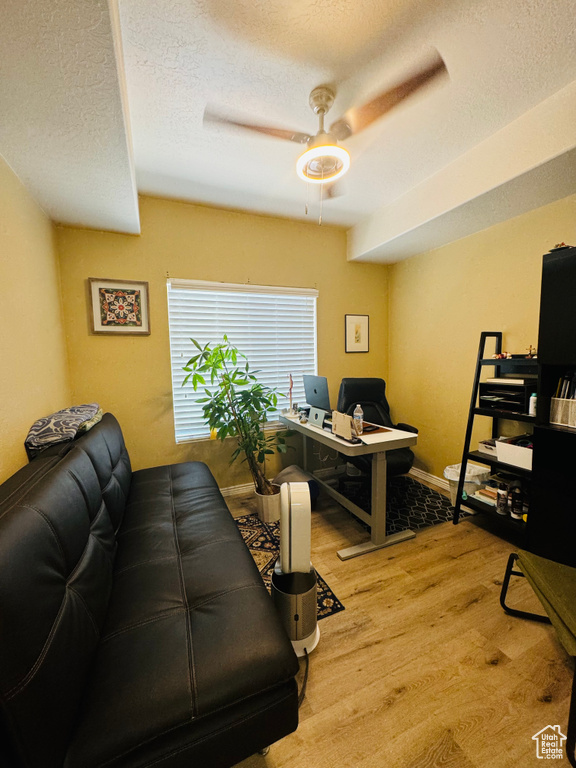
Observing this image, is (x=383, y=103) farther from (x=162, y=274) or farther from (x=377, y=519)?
(x=377, y=519)

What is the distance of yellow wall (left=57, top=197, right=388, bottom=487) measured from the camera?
2.43m

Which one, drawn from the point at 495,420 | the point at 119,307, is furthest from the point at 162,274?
the point at 495,420

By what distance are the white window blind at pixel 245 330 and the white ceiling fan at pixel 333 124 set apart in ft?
4.38

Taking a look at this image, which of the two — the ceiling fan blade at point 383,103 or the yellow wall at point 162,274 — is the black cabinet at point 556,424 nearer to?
the ceiling fan blade at point 383,103

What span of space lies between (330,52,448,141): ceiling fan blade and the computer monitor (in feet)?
5.10

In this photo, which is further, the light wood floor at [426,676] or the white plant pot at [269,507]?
the white plant pot at [269,507]

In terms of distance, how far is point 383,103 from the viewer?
1.45 meters

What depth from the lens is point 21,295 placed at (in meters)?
1.61

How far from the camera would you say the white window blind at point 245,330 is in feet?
9.08

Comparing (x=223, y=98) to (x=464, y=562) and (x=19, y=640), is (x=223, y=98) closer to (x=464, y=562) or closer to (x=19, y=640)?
(x=19, y=640)

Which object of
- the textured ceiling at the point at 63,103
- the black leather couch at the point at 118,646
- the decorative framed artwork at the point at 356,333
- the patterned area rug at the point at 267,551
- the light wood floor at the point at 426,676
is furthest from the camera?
Result: the decorative framed artwork at the point at 356,333

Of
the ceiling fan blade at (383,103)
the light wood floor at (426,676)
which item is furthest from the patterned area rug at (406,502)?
the ceiling fan blade at (383,103)

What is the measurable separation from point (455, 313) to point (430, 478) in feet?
5.59

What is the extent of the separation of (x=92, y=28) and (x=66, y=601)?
1.73 meters
